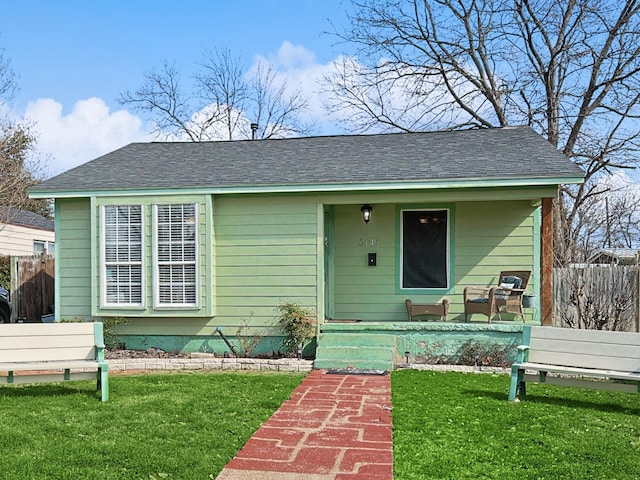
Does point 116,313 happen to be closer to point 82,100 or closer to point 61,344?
point 61,344

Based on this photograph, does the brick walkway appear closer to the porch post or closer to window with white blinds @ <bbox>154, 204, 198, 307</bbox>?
window with white blinds @ <bbox>154, 204, 198, 307</bbox>

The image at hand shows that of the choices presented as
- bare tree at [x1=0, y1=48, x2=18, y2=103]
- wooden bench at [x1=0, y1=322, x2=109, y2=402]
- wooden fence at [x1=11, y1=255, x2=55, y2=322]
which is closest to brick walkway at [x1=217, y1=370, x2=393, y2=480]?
wooden bench at [x1=0, y1=322, x2=109, y2=402]

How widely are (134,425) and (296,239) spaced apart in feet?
14.6

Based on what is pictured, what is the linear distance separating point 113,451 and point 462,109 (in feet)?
58.9

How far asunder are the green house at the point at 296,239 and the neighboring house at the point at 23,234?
930 cm

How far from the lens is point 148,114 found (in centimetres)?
2680

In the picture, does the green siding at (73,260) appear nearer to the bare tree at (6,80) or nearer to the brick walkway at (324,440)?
the brick walkway at (324,440)

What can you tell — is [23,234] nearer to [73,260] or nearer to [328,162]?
[73,260]

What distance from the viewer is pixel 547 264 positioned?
350 inches

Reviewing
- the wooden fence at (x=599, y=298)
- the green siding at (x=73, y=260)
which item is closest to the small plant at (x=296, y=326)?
the green siding at (x=73, y=260)

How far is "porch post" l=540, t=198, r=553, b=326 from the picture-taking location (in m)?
8.77

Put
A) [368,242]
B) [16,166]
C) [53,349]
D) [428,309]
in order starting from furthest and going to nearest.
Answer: [16,166], [368,242], [428,309], [53,349]

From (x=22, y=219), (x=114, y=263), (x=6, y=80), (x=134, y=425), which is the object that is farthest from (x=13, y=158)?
(x=134, y=425)

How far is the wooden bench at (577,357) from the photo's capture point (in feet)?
18.7
